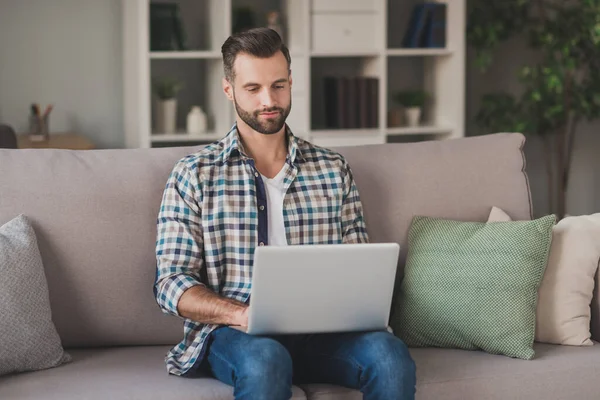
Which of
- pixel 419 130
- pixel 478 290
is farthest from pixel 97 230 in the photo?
pixel 419 130

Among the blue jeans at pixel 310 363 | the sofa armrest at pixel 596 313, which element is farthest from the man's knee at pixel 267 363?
the sofa armrest at pixel 596 313

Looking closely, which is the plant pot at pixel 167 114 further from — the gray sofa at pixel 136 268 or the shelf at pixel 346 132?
the gray sofa at pixel 136 268

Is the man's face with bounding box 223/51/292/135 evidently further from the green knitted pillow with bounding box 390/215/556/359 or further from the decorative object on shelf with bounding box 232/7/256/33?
the decorative object on shelf with bounding box 232/7/256/33

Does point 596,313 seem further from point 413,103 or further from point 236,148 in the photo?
point 413,103

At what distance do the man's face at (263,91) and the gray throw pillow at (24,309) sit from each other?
1.91 ft

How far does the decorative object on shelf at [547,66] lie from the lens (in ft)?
15.5

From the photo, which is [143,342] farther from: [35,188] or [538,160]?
[538,160]

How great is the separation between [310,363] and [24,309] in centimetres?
64

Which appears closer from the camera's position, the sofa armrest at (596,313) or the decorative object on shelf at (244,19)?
the sofa armrest at (596,313)

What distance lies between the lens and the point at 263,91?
233cm

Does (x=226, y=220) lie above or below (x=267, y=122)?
below

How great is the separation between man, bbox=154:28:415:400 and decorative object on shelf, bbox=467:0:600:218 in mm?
2544

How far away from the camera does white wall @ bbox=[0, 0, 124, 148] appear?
189 inches

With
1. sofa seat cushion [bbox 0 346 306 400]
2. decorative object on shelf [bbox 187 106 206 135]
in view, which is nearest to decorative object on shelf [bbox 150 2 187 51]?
decorative object on shelf [bbox 187 106 206 135]
